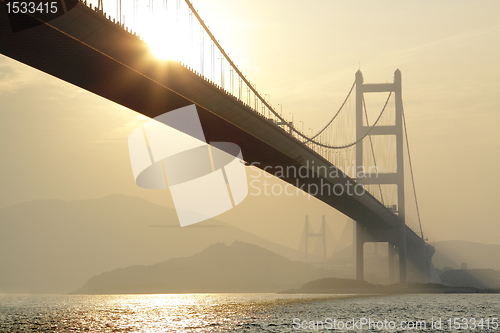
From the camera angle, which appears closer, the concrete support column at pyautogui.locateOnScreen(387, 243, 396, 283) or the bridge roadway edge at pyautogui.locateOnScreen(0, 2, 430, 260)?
the bridge roadway edge at pyautogui.locateOnScreen(0, 2, 430, 260)

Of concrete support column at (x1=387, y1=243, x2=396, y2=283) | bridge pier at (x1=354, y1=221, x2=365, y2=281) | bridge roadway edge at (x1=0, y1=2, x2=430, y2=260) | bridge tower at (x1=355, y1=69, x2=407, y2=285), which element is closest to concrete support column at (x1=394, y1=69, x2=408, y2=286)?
bridge tower at (x1=355, y1=69, x2=407, y2=285)

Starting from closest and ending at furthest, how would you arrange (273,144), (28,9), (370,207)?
(28,9)
(273,144)
(370,207)

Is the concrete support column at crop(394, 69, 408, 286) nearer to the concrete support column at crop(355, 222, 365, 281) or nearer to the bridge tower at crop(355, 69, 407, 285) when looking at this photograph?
the bridge tower at crop(355, 69, 407, 285)

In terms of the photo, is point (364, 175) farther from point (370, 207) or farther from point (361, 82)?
point (361, 82)

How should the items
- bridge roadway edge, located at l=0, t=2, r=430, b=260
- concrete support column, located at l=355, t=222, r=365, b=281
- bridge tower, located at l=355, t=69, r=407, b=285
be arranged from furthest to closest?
concrete support column, located at l=355, t=222, r=365, b=281
bridge tower, located at l=355, t=69, r=407, b=285
bridge roadway edge, located at l=0, t=2, r=430, b=260

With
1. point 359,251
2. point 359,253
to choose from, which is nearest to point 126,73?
point 359,251

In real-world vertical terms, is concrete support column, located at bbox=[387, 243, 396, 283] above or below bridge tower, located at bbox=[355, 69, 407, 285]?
below

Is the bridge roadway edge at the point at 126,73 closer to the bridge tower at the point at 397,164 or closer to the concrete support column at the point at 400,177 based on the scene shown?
the bridge tower at the point at 397,164

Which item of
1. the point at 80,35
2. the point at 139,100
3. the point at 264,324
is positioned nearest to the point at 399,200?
the point at 264,324
